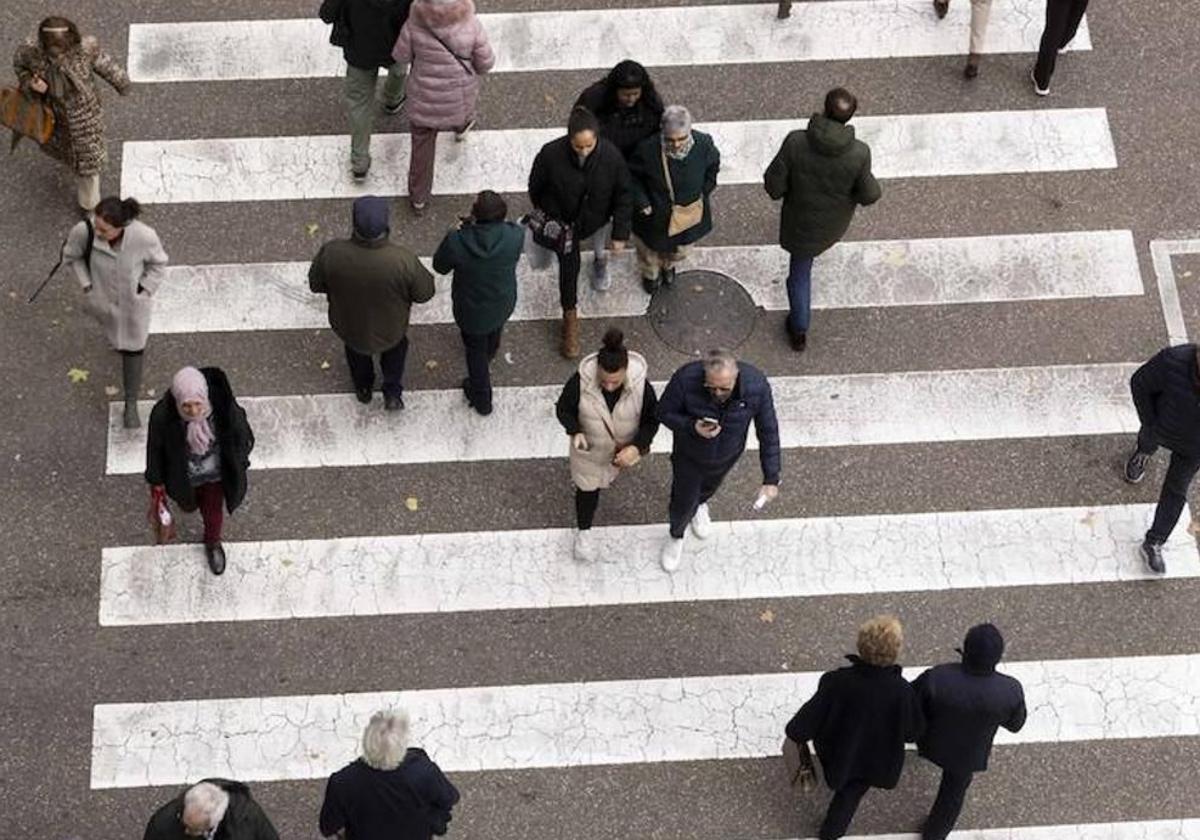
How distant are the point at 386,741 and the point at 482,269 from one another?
3.24 m

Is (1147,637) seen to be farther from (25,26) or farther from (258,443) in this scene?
(25,26)

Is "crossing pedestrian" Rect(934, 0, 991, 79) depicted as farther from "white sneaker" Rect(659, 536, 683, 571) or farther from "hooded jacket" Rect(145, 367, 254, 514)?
"hooded jacket" Rect(145, 367, 254, 514)

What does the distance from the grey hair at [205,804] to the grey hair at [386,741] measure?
68 centimetres

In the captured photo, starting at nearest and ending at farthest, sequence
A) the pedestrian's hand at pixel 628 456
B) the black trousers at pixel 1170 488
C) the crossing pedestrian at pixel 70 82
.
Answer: the pedestrian's hand at pixel 628 456, the black trousers at pixel 1170 488, the crossing pedestrian at pixel 70 82

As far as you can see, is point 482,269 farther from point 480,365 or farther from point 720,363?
point 720,363

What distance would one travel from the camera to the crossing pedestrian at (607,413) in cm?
1082

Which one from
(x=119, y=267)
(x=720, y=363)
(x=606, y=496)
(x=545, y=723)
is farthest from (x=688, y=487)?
(x=119, y=267)

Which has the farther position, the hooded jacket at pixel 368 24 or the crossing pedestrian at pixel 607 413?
the hooded jacket at pixel 368 24

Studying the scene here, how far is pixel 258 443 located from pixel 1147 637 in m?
5.27

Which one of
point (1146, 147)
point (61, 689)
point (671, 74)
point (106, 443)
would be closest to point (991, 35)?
point (1146, 147)

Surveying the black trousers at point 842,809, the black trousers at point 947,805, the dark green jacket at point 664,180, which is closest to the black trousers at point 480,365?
the dark green jacket at point 664,180

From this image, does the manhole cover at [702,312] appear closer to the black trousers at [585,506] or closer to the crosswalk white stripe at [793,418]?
the crosswalk white stripe at [793,418]

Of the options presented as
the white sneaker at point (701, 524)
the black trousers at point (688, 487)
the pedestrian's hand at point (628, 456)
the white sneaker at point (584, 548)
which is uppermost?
the pedestrian's hand at point (628, 456)

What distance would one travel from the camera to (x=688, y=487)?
11516mm
